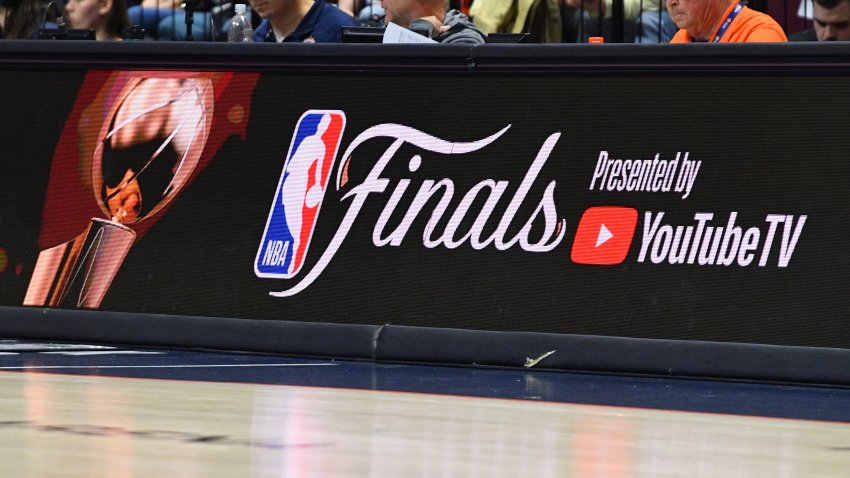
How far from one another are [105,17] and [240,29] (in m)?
1.10

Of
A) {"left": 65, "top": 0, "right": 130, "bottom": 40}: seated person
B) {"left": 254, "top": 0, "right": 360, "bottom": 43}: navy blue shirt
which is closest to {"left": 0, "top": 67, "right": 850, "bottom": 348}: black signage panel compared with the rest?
{"left": 254, "top": 0, "right": 360, "bottom": 43}: navy blue shirt

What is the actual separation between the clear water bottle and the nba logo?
1.43 meters

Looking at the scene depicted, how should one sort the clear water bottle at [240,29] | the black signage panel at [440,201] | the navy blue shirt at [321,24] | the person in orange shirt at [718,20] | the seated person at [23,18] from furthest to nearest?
the seated person at [23,18], the clear water bottle at [240,29], the navy blue shirt at [321,24], the person in orange shirt at [718,20], the black signage panel at [440,201]

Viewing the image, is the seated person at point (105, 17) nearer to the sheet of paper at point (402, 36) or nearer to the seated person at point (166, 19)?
the seated person at point (166, 19)

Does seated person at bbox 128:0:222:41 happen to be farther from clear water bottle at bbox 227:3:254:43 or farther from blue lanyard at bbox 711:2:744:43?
blue lanyard at bbox 711:2:744:43

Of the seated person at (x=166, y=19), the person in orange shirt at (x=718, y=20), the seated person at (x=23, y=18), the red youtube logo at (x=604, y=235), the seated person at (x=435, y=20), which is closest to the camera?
the red youtube logo at (x=604, y=235)

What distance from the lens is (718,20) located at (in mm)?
7945

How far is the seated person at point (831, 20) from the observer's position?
856cm

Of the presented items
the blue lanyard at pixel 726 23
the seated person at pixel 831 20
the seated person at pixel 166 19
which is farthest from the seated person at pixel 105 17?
the seated person at pixel 831 20

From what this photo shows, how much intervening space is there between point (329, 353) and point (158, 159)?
139 centimetres

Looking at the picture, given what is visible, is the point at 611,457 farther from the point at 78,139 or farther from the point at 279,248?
the point at 78,139

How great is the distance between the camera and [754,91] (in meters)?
7.30

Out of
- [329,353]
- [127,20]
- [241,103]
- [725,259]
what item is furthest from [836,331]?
[127,20]

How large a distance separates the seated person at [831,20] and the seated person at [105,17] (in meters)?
4.00
